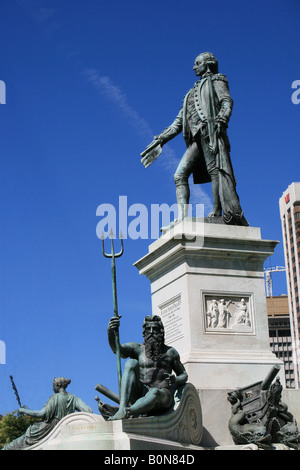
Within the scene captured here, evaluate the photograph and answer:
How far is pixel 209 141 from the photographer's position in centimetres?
1589

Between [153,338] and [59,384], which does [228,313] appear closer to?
[153,338]

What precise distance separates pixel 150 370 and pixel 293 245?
117 metres

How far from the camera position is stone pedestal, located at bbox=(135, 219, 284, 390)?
1402 centimetres

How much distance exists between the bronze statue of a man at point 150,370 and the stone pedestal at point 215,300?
1194 millimetres

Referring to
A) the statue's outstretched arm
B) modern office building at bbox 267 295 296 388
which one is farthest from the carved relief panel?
modern office building at bbox 267 295 296 388

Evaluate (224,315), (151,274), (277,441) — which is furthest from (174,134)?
(277,441)

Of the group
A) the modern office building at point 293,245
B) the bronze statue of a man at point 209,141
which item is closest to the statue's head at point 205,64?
the bronze statue of a man at point 209,141

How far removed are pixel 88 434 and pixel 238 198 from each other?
20.3 ft

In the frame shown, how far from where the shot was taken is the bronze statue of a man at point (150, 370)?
11.9 m

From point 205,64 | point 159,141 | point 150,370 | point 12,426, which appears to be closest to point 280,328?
point 12,426

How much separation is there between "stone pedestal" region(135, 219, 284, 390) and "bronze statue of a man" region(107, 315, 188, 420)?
1194 millimetres

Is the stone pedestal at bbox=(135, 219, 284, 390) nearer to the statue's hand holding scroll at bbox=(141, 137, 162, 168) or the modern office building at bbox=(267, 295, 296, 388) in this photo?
the statue's hand holding scroll at bbox=(141, 137, 162, 168)

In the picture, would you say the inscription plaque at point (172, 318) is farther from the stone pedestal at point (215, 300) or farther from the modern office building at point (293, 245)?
the modern office building at point (293, 245)

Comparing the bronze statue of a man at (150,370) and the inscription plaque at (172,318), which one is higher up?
the inscription plaque at (172,318)
